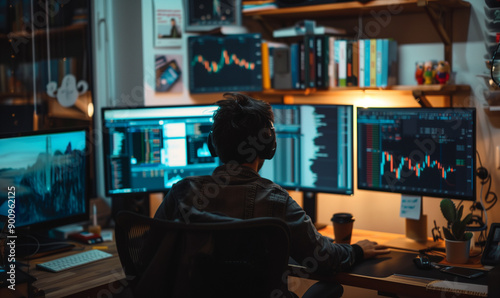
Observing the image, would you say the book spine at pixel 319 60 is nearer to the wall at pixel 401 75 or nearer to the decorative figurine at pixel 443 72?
the wall at pixel 401 75

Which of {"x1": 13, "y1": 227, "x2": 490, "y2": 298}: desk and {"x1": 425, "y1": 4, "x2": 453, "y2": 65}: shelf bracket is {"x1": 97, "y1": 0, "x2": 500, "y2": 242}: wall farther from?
{"x1": 13, "y1": 227, "x2": 490, "y2": 298}: desk

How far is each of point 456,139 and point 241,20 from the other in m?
1.19

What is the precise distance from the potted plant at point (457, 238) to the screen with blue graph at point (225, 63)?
1.09 m

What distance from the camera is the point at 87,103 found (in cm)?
290

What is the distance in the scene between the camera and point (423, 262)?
195 cm

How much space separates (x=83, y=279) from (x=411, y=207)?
4.22 ft

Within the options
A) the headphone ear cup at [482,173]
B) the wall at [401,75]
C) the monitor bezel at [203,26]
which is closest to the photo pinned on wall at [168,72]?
the wall at [401,75]

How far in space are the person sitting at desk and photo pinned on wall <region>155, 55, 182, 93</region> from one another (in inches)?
41.7

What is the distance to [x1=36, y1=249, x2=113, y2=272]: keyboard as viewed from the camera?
6.64ft

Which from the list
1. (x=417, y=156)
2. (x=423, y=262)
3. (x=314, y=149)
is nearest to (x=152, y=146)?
(x=314, y=149)

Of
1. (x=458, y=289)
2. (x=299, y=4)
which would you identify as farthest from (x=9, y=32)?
(x=458, y=289)

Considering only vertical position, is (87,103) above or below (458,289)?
above

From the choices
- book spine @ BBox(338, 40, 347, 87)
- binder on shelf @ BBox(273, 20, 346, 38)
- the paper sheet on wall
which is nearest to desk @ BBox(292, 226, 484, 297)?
the paper sheet on wall

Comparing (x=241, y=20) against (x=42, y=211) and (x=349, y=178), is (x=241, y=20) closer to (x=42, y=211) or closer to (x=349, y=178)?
(x=349, y=178)
